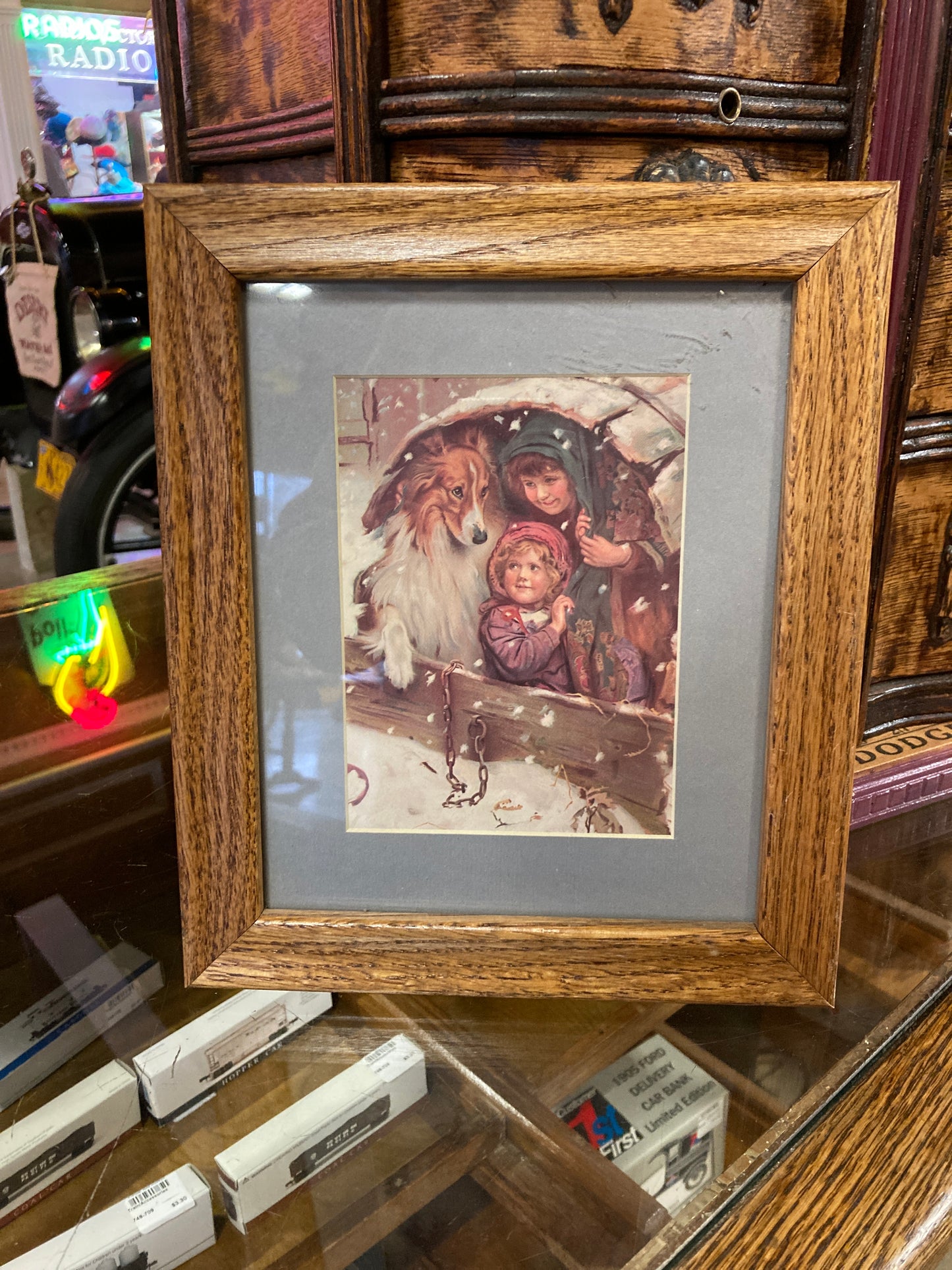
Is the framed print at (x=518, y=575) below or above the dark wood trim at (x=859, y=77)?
below

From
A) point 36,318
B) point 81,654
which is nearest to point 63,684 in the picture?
point 81,654

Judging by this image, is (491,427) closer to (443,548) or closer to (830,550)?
(443,548)

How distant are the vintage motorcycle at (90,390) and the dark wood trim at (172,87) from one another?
0.37 m

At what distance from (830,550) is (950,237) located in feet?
1.35

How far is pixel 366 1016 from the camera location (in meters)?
0.63

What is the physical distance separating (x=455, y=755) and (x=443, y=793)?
0.02 metres

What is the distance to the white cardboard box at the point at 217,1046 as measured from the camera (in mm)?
561

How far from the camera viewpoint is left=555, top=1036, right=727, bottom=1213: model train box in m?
0.53

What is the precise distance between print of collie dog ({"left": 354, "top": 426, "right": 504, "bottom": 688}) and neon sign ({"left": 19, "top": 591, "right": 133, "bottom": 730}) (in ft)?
1.68

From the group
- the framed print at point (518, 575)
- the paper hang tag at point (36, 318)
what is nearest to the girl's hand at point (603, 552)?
the framed print at point (518, 575)

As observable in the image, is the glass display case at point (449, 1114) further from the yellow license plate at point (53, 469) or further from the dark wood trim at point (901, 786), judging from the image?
the yellow license plate at point (53, 469)

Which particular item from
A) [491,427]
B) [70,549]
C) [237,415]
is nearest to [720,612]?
[491,427]

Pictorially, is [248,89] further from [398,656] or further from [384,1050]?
[384,1050]

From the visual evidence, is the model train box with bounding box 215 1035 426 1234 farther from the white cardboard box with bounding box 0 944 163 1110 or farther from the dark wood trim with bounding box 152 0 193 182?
the dark wood trim with bounding box 152 0 193 182
